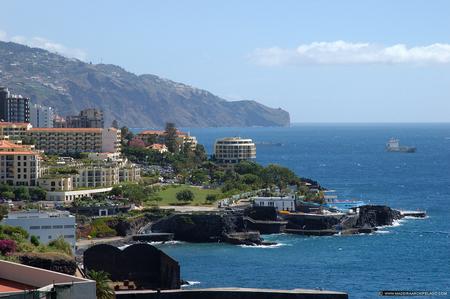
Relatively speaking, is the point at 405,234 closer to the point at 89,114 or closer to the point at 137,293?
the point at 137,293

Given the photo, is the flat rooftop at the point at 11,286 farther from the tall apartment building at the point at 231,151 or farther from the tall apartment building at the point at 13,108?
the tall apartment building at the point at 13,108

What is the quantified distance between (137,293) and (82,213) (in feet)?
113

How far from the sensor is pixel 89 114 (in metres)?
120

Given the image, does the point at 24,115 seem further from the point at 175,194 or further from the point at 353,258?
the point at 353,258

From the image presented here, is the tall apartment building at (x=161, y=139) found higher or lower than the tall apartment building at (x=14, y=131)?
lower

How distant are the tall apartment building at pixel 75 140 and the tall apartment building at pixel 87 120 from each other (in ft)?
64.6

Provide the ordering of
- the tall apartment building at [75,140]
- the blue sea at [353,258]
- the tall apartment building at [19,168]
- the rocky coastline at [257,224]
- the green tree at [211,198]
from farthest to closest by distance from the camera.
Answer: the tall apartment building at [75,140] < the green tree at [211,198] < the tall apartment building at [19,168] < the rocky coastline at [257,224] < the blue sea at [353,258]

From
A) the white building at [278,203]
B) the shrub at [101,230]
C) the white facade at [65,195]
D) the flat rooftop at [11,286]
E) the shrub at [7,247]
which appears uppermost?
the flat rooftop at [11,286]

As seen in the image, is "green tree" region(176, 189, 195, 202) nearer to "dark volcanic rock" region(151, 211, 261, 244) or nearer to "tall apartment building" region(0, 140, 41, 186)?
"dark volcanic rock" region(151, 211, 261, 244)

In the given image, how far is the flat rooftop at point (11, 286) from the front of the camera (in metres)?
17.9

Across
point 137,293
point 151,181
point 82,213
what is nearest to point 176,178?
point 151,181

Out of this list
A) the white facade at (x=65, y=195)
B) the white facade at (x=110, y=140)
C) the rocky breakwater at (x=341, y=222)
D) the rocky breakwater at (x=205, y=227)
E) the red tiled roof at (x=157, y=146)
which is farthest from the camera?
the red tiled roof at (x=157, y=146)

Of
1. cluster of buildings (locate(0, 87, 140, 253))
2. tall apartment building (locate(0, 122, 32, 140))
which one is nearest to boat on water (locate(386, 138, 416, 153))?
cluster of buildings (locate(0, 87, 140, 253))

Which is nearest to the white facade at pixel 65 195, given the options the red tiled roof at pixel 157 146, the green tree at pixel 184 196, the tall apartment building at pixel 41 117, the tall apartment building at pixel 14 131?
the green tree at pixel 184 196
